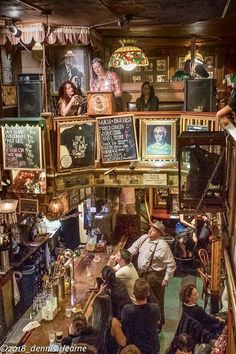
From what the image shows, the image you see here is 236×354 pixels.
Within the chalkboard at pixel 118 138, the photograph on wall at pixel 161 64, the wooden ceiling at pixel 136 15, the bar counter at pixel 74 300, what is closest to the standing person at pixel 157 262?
the bar counter at pixel 74 300

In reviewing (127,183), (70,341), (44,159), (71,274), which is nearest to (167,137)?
(127,183)

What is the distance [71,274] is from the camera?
8.81 m

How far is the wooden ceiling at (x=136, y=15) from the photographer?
7.68 m

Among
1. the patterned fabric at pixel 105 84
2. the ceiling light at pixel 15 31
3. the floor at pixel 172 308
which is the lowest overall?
the floor at pixel 172 308

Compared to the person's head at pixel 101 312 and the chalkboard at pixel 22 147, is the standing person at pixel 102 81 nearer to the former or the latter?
the chalkboard at pixel 22 147

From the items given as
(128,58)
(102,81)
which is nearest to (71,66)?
(102,81)

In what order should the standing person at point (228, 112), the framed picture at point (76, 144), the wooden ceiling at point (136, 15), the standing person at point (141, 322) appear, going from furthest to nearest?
the framed picture at point (76, 144) → the wooden ceiling at point (136, 15) → the standing person at point (141, 322) → the standing person at point (228, 112)

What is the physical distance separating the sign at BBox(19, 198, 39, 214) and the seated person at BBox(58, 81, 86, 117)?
2.07 meters

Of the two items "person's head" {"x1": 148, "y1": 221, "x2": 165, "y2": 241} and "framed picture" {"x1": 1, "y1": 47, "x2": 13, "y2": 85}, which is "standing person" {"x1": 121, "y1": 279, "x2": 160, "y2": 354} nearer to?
"person's head" {"x1": 148, "y1": 221, "x2": 165, "y2": 241}

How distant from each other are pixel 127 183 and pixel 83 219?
14.9ft

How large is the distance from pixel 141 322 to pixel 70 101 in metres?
5.27

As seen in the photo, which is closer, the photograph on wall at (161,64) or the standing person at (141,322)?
the standing person at (141,322)

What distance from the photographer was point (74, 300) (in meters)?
8.07

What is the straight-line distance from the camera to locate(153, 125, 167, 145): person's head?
947 cm
